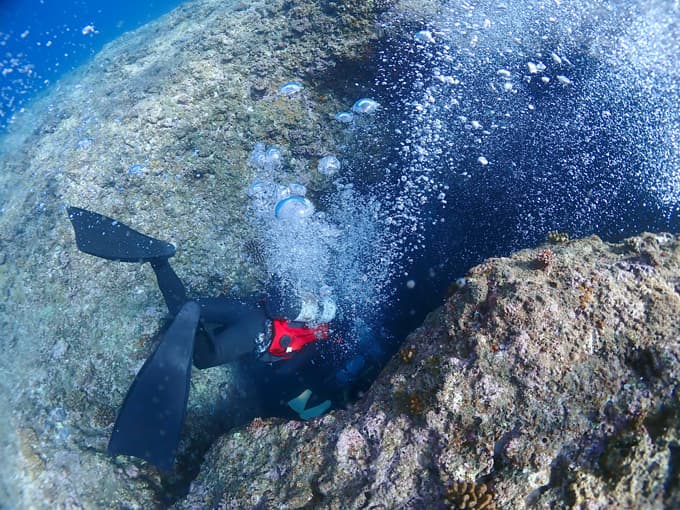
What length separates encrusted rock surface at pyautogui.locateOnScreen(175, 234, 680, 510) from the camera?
2.11 meters

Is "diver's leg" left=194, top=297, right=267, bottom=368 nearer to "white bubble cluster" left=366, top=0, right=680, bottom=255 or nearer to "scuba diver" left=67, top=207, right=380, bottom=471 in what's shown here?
"scuba diver" left=67, top=207, right=380, bottom=471

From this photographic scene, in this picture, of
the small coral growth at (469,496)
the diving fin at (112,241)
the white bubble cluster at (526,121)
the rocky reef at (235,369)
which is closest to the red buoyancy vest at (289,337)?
the rocky reef at (235,369)

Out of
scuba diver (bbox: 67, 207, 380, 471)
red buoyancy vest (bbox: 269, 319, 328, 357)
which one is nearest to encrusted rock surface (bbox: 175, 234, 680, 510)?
scuba diver (bbox: 67, 207, 380, 471)

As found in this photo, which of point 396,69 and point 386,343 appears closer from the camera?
point 386,343

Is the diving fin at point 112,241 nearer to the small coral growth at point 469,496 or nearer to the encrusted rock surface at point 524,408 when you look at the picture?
the encrusted rock surface at point 524,408

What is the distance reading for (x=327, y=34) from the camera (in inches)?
217

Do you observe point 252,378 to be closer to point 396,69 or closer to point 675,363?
point 675,363

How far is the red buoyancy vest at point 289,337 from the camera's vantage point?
13.3 feet

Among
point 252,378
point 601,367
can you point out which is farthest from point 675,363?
point 252,378

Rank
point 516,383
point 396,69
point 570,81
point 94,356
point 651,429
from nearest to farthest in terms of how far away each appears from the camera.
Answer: point 651,429, point 516,383, point 94,356, point 396,69, point 570,81

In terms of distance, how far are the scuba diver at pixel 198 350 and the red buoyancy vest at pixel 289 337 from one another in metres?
0.01

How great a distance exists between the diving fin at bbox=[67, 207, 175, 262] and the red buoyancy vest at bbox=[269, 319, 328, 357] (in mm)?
1287

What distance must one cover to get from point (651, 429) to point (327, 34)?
5529mm

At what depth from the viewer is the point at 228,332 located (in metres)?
3.75
